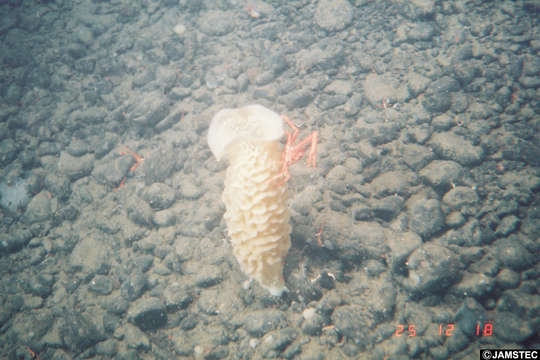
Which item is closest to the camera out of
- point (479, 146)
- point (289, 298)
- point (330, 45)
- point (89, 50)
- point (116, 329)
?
point (289, 298)

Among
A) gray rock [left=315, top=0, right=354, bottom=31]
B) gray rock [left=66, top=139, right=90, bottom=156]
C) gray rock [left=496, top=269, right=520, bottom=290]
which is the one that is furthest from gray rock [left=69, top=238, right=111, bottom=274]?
gray rock [left=315, top=0, right=354, bottom=31]

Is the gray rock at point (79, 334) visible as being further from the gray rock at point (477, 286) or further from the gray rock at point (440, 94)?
the gray rock at point (440, 94)

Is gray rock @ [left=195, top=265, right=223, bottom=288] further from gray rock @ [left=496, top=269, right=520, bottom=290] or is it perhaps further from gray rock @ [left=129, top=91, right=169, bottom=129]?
gray rock @ [left=496, top=269, right=520, bottom=290]

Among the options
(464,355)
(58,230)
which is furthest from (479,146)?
(58,230)

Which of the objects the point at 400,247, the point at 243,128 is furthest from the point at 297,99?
the point at 400,247

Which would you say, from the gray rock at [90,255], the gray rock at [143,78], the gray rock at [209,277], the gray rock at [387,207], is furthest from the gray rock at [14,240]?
the gray rock at [387,207]

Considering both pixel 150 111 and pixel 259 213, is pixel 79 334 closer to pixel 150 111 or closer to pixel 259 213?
pixel 259 213

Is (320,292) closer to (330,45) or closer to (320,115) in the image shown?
(320,115)
